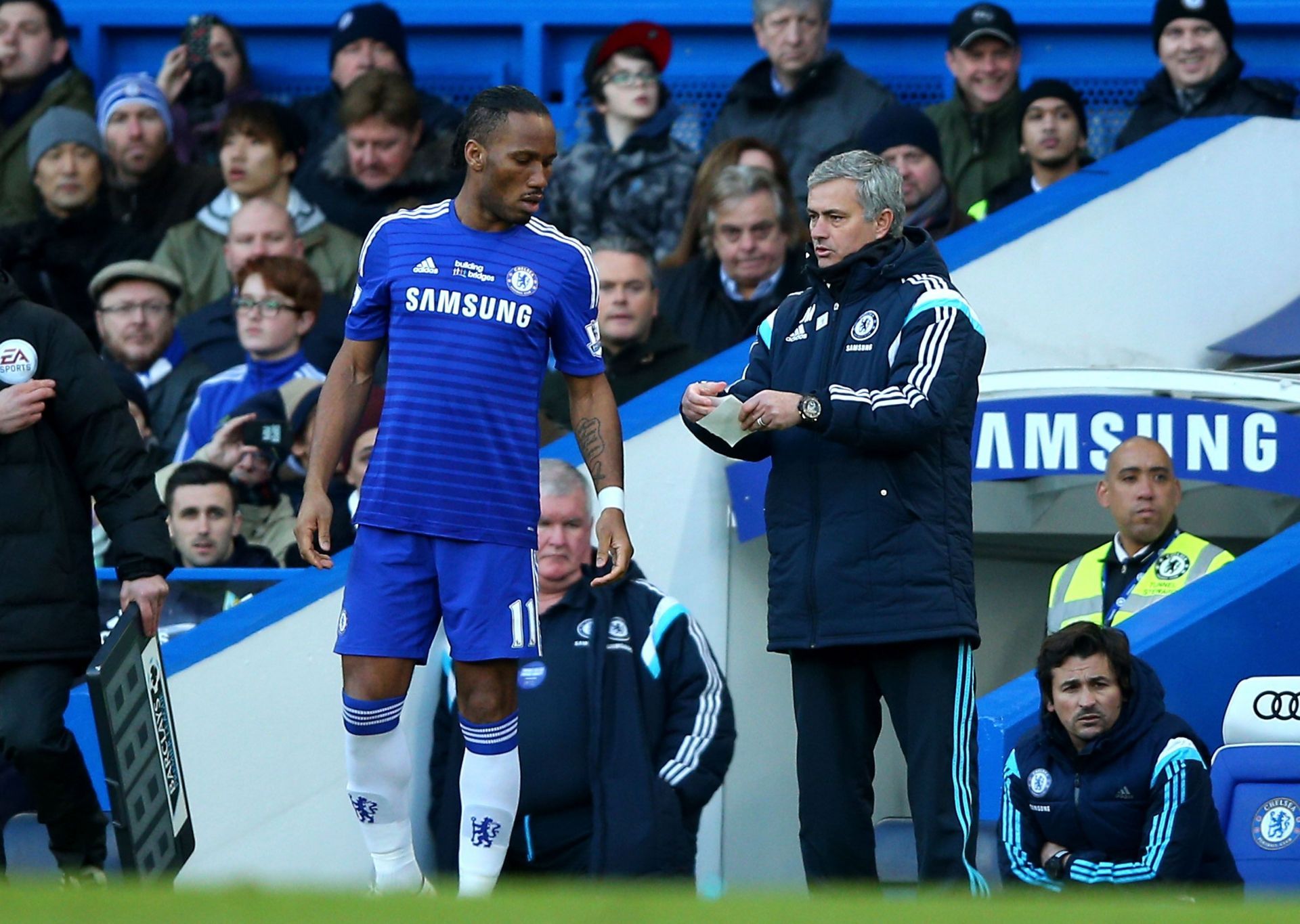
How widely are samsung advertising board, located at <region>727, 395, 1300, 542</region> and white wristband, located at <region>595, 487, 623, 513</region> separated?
2252 millimetres

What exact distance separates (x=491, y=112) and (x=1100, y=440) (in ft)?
10.6

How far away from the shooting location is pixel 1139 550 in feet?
22.8

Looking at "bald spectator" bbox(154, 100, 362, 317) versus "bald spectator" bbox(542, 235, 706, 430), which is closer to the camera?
"bald spectator" bbox(542, 235, 706, 430)

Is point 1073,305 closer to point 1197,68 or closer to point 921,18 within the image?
point 1197,68

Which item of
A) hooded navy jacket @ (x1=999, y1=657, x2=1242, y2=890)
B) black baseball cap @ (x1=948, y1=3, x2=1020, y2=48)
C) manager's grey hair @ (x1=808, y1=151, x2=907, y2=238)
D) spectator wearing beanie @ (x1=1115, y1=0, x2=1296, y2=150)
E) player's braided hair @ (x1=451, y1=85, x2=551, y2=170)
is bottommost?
hooded navy jacket @ (x1=999, y1=657, x2=1242, y2=890)

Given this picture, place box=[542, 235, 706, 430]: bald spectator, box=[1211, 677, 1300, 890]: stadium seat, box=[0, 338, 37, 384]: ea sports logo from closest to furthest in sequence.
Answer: box=[0, 338, 37, 384]: ea sports logo → box=[1211, 677, 1300, 890]: stadium seat → box=[542, 235, 706, 430]: bald spectator

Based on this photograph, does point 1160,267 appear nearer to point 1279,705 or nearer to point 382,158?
point 1279,705

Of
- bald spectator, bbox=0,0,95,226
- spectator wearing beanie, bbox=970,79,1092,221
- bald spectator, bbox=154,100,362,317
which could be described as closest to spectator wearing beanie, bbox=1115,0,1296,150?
spectator wearing beanie, bbox=970,79,1092,221

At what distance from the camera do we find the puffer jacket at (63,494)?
5.43 metres

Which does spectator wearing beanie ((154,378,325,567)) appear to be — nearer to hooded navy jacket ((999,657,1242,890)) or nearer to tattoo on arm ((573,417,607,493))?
tattoo on arm ((573,417,607,493))

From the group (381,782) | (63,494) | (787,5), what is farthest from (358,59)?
(381,782)

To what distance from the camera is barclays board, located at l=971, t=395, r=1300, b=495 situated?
7207 mm

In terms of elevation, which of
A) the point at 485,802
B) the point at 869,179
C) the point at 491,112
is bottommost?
the point at 485,802

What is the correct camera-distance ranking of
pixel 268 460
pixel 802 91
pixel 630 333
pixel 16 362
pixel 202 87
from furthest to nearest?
pixel 202 87, pixel 802 91, pixel 630 333, pixel 268 460, pixel 16 362
